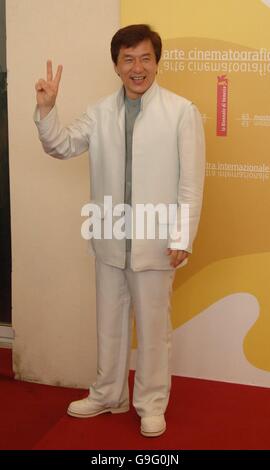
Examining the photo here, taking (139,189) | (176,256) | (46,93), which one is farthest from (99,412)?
(46,93)

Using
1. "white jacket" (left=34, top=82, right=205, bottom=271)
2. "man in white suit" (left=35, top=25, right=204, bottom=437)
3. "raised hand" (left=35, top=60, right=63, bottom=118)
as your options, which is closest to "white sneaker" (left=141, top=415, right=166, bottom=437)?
"man in white suit" (left=35, top=25, right=204, bottom=437)

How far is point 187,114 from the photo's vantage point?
2.46m

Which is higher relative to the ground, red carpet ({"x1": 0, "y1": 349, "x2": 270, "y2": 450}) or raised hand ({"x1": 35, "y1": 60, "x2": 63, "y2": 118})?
raised hand ({"x1": 35, "y1": 60, "x2": 63, "y2": 118})

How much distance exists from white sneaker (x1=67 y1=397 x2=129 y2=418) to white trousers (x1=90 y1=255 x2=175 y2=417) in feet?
0.08

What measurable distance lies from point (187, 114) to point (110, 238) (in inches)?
23.2

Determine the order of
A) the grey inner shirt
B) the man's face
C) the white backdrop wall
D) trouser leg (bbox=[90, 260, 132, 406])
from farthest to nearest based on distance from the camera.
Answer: the white backdrop wall, trouser leg (bbox=[90, 260, 132, 406]), the grey inner shirt, the man's face

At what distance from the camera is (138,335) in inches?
104

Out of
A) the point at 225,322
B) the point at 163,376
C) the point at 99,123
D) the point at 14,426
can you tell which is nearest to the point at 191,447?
the point at 163,376

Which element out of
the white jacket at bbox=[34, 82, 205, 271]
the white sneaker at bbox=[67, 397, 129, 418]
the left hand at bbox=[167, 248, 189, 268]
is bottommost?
the white sneaker at bbox=[67, 397, 129, 418]

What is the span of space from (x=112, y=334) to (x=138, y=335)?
0.42 feet

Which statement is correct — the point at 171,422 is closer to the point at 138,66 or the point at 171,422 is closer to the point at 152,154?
the point at 152,154

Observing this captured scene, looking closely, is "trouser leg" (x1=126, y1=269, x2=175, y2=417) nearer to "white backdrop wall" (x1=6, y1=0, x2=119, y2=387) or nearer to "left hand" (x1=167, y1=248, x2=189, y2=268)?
"left hand" (x1=167, y1=248, x2=189, y2=268)

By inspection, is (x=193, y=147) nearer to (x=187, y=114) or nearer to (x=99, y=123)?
(x=187, y=114)

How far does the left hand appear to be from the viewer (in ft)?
A: 8.20
